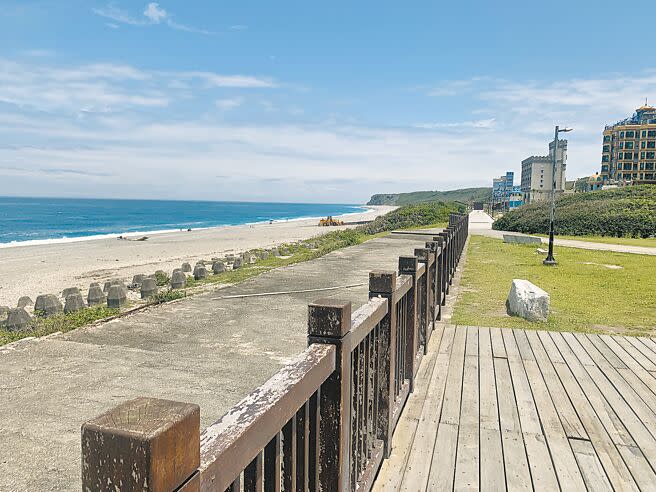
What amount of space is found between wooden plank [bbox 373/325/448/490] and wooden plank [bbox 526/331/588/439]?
1012mm

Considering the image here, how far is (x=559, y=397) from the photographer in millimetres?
4285

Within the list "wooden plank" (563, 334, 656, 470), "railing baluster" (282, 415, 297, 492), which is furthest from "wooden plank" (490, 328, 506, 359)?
"railing baluster" (282, 415, 297, 492)

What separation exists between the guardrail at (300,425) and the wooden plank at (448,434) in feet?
1.11

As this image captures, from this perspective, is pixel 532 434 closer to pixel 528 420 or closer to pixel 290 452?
pixel 528 420

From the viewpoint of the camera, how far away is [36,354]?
5605mm

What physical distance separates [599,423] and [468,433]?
1.09 metres

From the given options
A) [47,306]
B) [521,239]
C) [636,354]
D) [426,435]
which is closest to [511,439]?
[426,435]

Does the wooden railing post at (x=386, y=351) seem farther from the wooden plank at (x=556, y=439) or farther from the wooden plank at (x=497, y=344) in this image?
the wooden plank at (x=497, y=344)

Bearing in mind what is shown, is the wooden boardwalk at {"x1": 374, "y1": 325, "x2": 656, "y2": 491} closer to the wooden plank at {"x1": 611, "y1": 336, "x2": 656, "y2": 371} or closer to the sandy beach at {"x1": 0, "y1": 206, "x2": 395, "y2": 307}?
the wooden plank at {"x1": 611, "y1": 336, "x2": 656, "y2": 371}

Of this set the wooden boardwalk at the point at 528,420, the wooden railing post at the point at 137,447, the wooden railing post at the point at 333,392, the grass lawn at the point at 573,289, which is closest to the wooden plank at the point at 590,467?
the wooden boardwalk at the point at 528,420

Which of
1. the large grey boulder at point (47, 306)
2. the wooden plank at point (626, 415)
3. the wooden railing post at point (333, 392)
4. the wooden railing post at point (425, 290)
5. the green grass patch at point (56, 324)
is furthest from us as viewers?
the large grey boulder at point (47, 306)

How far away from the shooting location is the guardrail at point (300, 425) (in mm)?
825

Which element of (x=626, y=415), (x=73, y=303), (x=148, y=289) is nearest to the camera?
(x=626, y=415)

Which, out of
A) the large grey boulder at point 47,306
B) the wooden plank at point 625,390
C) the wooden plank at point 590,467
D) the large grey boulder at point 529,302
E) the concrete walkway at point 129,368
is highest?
the large grey boulder at point 529,302
